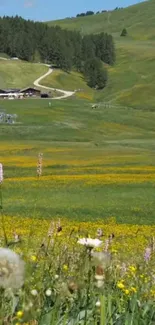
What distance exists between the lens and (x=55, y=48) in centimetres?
17988

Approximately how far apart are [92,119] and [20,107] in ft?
47.8

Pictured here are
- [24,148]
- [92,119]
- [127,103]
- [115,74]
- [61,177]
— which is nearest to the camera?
[61,177]

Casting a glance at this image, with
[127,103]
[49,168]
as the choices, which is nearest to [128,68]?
[127,103]

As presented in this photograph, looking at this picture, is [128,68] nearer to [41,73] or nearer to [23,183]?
[41,73]

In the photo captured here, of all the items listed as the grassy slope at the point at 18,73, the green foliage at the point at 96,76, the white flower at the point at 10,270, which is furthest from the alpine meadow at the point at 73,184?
the green foliage at the point at 96,76

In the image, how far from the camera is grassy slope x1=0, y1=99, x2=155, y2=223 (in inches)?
1114

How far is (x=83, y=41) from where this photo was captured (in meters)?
191

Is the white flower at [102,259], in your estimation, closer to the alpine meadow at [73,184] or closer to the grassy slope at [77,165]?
the alpine meadow at [73,184]

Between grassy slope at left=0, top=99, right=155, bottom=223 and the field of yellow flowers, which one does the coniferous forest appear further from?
the field of yellow flowers

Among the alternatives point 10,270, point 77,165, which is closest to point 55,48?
point 77,165

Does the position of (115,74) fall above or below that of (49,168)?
above

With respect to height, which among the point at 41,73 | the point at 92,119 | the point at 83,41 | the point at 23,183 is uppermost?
the point at 83,41

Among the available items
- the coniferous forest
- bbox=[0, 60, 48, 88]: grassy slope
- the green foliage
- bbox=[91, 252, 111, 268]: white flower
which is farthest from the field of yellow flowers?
the coniferous forest

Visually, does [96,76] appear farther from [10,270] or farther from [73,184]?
[10,270]
